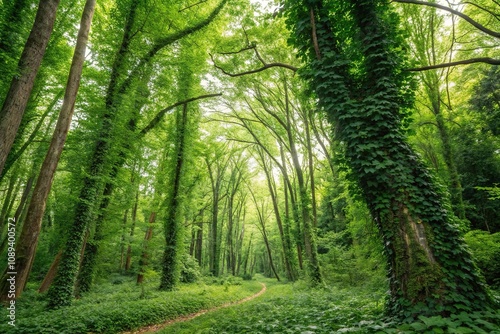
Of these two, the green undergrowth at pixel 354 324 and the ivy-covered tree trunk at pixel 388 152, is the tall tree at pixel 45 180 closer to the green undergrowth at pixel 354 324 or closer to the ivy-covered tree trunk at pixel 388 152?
the green undergrowth at pixel 354 324

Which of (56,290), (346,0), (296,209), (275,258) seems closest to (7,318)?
(56,290)

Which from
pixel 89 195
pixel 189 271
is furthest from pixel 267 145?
pixel 89 195

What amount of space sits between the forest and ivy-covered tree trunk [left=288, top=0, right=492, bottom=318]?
28 mm

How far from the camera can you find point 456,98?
1622cm

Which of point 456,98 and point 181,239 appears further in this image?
point 456,98

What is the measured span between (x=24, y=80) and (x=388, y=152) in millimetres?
7696

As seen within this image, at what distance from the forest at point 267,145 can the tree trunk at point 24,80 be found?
3 cm

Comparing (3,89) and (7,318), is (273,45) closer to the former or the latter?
(3,89)

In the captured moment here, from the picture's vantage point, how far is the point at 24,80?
5105 millimetres

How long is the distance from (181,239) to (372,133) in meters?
12.7

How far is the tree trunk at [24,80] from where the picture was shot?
481cm

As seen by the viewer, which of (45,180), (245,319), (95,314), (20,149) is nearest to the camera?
(245,319)

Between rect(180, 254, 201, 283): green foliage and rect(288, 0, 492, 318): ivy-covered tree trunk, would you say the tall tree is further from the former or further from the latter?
rect(180, 254, 201, 283): green foliage

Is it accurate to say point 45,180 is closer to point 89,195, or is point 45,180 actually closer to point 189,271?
point 89,195
